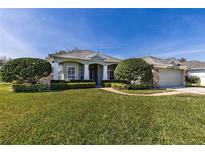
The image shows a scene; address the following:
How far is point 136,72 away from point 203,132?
1165 cm

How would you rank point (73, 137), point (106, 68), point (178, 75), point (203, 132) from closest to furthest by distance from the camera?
point (73, 137)
point (203, 132)
point (106, 68)
point (178, 75)

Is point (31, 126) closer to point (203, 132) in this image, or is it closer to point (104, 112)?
point (104, 112)

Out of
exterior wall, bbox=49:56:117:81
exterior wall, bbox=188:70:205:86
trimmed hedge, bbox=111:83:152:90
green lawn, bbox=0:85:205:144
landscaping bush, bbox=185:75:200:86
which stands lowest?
green lawn, bbox=0:85:205:144

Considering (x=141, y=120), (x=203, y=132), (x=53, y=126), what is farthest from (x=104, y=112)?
(x=203, y=132)

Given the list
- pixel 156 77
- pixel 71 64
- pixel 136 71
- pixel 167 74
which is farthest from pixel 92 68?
pixel 167 74

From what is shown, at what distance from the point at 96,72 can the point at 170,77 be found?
11268 millimetres

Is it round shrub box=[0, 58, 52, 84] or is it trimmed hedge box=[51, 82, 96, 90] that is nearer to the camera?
round shrub box=[0, 58, 52, 84]

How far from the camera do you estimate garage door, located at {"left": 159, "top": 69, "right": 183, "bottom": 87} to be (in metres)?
19.6

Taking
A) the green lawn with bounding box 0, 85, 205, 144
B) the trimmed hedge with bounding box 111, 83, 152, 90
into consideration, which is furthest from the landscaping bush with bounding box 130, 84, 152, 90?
the green lawn with bounding box 0, 85, 205, 144

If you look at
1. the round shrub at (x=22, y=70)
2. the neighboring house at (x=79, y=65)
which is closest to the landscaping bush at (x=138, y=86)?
the neighboring house at (x=79, y=65)

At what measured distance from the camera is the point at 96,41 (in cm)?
2180

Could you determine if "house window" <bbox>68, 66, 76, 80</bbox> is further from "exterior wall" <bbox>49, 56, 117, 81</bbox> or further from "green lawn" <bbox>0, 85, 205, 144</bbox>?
"green lawn" <bbox>0, 85, 205, 144</bbox>

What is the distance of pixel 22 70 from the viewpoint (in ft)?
46.2
